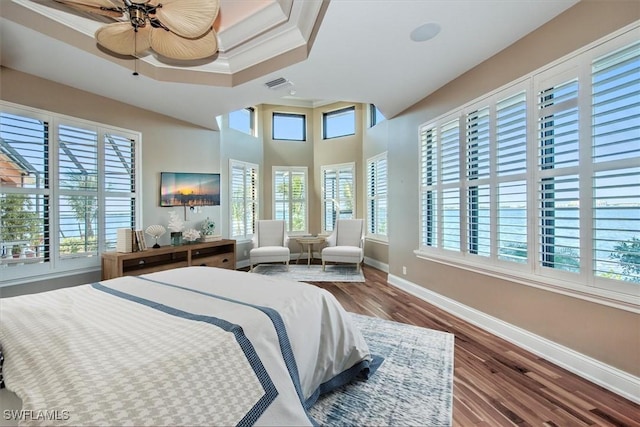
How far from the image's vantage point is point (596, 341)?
1.96m

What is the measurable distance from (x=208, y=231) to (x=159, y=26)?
3449mm

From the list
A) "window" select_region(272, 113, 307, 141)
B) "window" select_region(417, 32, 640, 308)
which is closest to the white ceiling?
"window" select_region(417, 32, 640, 308)

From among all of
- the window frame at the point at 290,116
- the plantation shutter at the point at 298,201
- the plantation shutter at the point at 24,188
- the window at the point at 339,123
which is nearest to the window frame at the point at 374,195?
the window at the point at 339,123

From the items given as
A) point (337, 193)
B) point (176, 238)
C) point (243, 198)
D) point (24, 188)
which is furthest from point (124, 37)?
point (337, 193)

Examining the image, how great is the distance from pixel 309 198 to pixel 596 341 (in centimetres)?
563

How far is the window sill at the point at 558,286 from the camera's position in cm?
181

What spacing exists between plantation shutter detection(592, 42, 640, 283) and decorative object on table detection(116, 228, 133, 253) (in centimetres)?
470

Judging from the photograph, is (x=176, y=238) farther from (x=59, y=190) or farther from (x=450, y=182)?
(x=450, y=182)

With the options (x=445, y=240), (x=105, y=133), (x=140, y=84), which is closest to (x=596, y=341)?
(x=445, y=240)

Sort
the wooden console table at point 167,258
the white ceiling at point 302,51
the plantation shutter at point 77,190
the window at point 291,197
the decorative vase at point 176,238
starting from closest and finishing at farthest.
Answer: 1. the white ceiling at point 302,51
2. the plantation shutter at point 77,190
3. the wooden console table at point 167,258
4. the decorative vase at point 176,238
5. the window at point 291,197

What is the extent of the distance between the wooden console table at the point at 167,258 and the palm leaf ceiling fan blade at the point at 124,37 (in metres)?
2.31

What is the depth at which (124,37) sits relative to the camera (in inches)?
85.2

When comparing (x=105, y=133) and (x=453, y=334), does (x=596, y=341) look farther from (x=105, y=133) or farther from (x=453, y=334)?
(x=105, y=133)

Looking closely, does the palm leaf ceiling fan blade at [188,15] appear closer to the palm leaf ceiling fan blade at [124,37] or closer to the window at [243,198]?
the palm leaf ceiling fan blade at [124,37]
